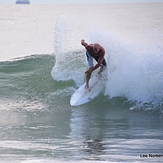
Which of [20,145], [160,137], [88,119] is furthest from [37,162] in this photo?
[88,119]

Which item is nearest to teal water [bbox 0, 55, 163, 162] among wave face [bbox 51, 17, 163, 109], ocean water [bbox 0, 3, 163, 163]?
ocean water [bbox 0, 3, 163, 163]

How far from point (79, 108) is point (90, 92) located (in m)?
0.83

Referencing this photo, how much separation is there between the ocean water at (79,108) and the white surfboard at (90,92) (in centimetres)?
15

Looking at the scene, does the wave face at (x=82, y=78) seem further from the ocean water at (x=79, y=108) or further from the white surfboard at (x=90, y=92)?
the white surfboard at (x=90, y=92)

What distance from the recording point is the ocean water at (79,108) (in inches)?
430

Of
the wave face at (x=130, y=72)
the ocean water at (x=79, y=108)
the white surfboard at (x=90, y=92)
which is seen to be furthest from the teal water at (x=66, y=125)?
the wave face at (x=130, y=72)

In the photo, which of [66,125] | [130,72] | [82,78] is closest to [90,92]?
[130,72]

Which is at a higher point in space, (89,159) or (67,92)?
(89,159)

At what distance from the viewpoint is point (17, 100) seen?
58.3 feet

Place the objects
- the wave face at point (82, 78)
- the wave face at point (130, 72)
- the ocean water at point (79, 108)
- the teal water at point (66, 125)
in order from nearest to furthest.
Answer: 1. the teal water at point (66, 125)
2. the ocean water at point (79, 108)
3. the wave face at point (130, 72)
4. the wave face at point (82, 78)

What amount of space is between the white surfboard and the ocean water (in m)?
0.15

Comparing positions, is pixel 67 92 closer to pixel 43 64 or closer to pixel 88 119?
pixel 88 119

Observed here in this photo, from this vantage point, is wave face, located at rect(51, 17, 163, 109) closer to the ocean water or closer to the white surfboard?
the ocean water

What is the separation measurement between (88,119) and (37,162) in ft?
15.9
